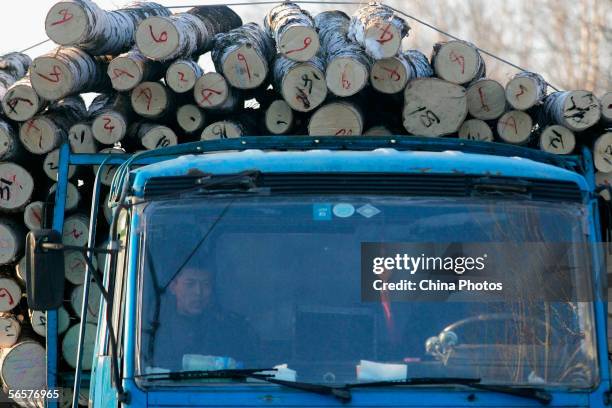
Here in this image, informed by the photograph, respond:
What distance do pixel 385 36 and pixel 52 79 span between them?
1903 mm

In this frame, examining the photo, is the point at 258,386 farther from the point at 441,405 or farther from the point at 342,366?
the point at 441,405

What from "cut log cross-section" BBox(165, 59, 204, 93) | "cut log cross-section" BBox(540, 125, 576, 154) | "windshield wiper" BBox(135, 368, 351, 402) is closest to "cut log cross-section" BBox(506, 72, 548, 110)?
"cut log cross-section" BBox(540, 125, 576, 154)

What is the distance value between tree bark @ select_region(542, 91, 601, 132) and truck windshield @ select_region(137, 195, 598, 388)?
9.41 ft

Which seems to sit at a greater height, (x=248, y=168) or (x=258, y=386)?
(x=248, y=168)

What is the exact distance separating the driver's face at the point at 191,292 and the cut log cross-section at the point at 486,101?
3.44 meters

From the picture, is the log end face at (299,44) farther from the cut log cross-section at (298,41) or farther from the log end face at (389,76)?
the log end face at (389,76)

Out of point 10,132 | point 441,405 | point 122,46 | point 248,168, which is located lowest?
point 441,405

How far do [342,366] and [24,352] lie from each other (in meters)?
3.25

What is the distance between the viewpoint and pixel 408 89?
7.45 m

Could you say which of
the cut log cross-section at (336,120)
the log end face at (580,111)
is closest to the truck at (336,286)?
the cut log cross-section at (336,120)

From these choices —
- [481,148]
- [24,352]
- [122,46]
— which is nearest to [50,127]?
[122,46]

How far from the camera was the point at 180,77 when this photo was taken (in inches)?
298

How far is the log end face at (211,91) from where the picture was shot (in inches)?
297

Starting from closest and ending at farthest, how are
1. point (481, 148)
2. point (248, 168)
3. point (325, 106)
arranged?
1. point (248, 168)
2. point (481, 148)
3. point (325, 106)
